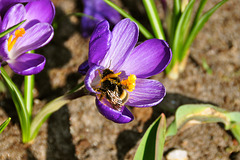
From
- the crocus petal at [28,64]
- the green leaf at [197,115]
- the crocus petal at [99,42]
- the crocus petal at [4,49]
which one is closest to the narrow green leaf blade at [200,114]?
the green leaf at [197,115]

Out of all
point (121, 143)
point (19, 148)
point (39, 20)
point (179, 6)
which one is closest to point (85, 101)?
point (121, 143)

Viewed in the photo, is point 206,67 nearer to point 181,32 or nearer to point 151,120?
point 181,32

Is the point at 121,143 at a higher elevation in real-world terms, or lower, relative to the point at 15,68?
lower

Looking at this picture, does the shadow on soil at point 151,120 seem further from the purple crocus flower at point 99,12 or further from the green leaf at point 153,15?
the purple crocus flower at point 99,12

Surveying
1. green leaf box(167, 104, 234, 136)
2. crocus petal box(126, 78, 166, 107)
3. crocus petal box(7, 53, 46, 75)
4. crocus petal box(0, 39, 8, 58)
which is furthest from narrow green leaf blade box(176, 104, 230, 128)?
crocus petal box(0, 39, 8, 58)

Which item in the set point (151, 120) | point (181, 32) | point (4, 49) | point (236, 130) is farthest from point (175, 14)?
point (4, 49)

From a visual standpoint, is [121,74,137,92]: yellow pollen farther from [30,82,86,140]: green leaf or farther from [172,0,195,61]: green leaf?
[172,0,195,61]: green leaf

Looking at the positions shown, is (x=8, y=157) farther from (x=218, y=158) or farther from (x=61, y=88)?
(x=218, y=158)
